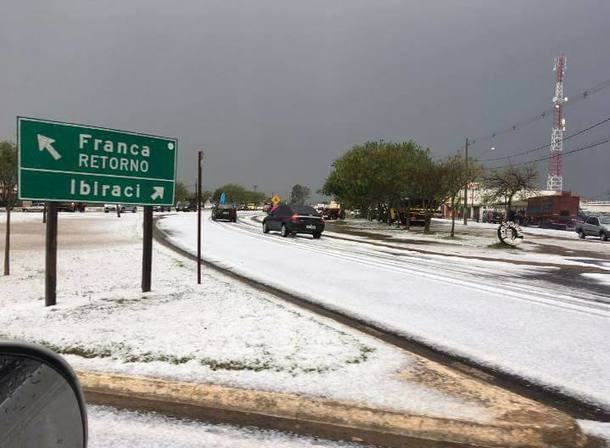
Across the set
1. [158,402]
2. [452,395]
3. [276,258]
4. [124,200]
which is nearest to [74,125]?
[124,200]

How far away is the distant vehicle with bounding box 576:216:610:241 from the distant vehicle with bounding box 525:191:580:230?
1631 centimetres

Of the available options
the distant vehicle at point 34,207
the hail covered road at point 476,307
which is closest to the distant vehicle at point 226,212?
the hail covered road at point 476,307

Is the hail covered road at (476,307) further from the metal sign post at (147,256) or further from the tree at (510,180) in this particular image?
the tree at (510,180)

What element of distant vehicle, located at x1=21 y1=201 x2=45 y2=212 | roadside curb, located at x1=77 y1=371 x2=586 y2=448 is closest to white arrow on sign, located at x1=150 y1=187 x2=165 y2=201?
roadside curb, located at x1=77 y1=371 x2=586 y2=448

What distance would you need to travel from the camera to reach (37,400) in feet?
4.63

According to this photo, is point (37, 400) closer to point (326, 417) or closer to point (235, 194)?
point (326, 417)

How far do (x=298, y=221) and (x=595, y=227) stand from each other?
2299 centimetres

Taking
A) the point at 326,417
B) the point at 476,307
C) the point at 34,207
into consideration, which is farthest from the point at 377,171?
the point at 34,207

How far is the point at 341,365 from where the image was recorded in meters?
4.58

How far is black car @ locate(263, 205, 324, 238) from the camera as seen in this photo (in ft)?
78.3

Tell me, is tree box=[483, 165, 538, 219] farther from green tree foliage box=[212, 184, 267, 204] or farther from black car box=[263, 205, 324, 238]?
green tree foliage box=[212, 184, 267, 204]

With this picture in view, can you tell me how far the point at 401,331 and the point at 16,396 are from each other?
17.8 feet

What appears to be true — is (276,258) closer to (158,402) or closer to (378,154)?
(158,402)

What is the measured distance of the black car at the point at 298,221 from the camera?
23.9 metres
